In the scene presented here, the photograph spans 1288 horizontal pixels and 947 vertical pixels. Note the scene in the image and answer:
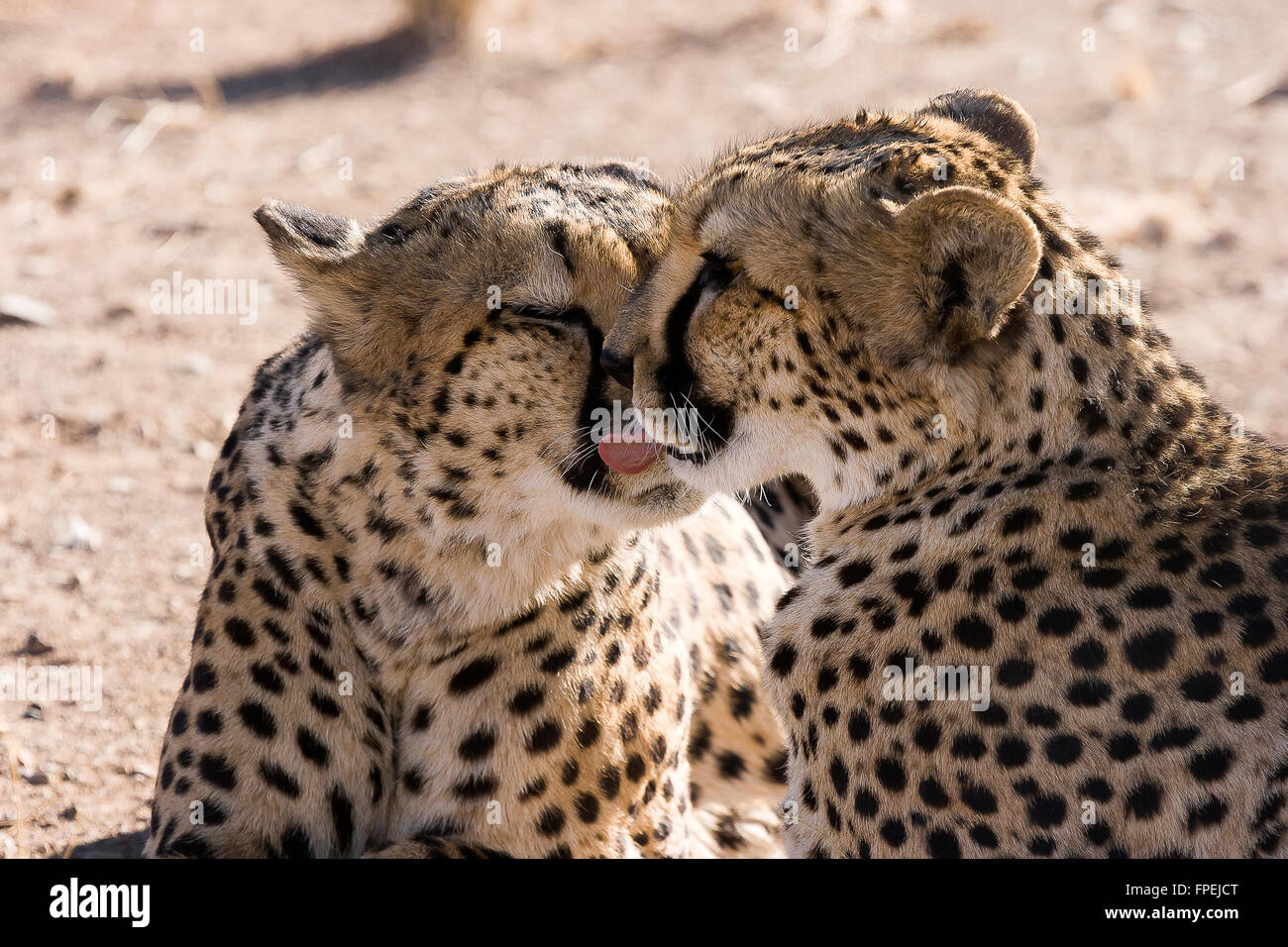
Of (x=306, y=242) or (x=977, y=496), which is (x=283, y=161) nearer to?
(x=306, y=242)

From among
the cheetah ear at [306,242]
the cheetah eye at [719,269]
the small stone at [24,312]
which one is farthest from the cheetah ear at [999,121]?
the small stone at [24,312]

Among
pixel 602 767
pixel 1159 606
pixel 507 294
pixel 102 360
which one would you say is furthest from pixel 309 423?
pixel 102 360

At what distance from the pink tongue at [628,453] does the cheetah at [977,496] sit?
6 cm

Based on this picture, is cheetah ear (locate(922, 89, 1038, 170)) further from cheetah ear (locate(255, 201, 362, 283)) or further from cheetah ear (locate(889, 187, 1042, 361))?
cheetah ear (locate(255, 201, 362, 283))

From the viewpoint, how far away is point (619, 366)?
7.80 feet

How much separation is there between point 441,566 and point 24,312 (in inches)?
122

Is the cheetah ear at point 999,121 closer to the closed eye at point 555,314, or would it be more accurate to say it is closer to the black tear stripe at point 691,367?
the black tear stripe at point 691,367

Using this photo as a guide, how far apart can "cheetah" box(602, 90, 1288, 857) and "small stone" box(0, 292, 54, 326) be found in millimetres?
3283

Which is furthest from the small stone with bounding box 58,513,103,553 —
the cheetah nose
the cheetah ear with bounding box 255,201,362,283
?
the cheetah nose

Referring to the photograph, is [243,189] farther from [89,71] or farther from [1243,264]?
[1243,264]

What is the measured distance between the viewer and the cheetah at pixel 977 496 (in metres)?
2.17

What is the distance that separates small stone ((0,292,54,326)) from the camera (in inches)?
198

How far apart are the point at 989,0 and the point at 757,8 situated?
140 cm

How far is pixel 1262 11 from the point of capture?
8664mm
